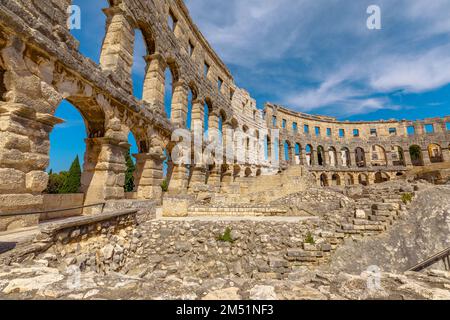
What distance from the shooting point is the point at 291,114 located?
30.4 meters

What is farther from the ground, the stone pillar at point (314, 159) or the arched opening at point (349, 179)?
the stone pillar at point (314, 159)

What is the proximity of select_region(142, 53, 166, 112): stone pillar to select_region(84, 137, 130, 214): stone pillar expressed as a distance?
3634 millimetres

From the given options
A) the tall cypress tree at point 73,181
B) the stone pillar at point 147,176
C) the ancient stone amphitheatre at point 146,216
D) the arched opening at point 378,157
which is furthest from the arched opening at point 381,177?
the tall cypress tree at point 73,181

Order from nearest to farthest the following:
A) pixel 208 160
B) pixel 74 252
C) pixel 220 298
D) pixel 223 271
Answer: pixel 220 298 < pixel 74 252 < pixel 223 271 < pixel 208 160

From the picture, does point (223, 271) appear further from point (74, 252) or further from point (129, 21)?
point (129, 21)

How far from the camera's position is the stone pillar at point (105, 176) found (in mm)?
6639

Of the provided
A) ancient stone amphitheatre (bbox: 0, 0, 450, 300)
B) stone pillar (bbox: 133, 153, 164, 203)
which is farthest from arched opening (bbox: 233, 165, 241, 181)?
stone pillar (bbox: 133, 153, 164, 203)

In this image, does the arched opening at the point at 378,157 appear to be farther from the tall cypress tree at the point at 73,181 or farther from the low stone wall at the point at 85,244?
Answer: the tall cypress tree at the point at 73,181

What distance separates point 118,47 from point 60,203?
5.74 metres

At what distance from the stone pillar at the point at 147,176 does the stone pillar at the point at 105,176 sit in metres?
1.86

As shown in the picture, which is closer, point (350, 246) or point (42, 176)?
point (42, 176)

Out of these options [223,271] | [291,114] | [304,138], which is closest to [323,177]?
[304,138]

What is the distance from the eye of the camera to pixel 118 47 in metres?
7.81

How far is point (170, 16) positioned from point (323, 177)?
27.1 m
